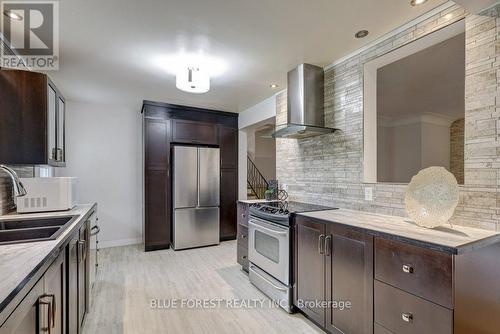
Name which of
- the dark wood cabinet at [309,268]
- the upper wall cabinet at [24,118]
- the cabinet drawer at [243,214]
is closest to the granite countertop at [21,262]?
the upper wall cabinet at [24,118]

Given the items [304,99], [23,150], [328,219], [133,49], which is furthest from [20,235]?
[304,99]

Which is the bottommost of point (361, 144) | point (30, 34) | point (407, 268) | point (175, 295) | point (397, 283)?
point (175, 295)

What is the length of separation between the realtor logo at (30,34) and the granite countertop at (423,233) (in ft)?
8.79

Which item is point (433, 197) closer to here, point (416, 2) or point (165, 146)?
point (416, 2)

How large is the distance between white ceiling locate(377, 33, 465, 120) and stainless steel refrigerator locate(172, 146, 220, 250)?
298 cm

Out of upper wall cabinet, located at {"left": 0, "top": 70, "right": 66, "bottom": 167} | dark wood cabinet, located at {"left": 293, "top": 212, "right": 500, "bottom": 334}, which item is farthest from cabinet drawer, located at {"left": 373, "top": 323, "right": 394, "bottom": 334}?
upper wall cabinet, located at {"left": 0, "top": 70, "right": 66, "bottom": 167}

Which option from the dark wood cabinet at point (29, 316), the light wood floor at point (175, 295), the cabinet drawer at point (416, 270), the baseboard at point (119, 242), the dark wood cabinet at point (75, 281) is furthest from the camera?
the baseboard at point (119, 242)

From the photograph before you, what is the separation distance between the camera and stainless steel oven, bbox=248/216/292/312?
2.41 meters

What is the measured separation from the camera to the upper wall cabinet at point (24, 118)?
2.04 meters

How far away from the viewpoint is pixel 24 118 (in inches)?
82.6

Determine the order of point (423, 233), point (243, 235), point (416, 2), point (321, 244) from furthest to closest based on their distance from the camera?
point (243, 235) < point (321, 244) < point (416, 2) < point (423, 233)

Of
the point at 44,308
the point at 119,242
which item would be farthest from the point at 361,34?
the point at 119,242

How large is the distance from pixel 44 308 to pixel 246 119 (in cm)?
407

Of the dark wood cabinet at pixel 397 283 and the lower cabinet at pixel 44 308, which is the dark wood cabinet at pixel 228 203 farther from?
the lower cabinet at pixel 44 308
